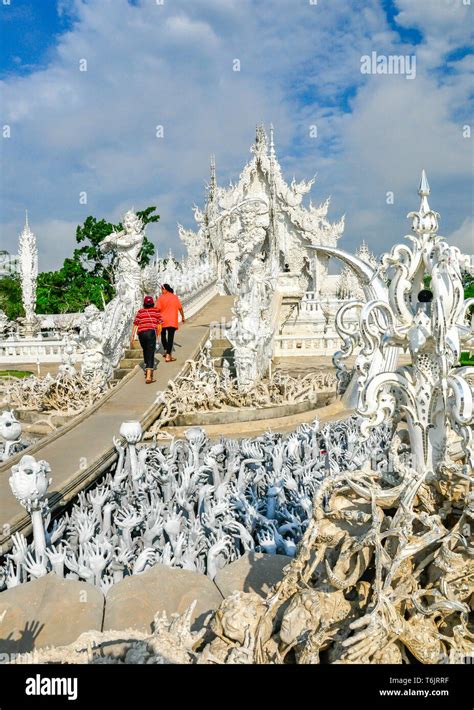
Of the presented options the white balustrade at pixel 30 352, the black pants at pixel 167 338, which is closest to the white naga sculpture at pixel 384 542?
the black pants at pixel 167 338

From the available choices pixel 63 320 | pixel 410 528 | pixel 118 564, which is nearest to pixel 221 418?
pixel 118 564

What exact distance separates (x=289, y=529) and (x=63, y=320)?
1100 inches

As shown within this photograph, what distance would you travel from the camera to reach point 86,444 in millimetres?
5918

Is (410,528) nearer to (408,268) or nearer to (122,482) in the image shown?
(408,268)

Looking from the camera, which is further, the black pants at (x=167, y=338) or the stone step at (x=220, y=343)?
the stone step at (x=220, y=343)

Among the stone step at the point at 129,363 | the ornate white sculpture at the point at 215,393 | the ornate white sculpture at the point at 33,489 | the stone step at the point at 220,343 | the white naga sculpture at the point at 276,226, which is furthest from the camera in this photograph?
the white naga sculpture at the point at 276,226

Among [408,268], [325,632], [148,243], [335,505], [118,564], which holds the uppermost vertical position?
[148,243]

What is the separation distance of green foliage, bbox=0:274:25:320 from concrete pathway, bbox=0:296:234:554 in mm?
28897

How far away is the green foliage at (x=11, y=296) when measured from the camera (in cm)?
3528

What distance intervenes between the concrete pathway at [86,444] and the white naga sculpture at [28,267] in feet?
51.6

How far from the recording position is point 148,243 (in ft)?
135

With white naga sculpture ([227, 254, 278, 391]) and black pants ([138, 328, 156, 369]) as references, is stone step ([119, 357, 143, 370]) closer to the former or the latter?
black pants ([138, 328, 156, 369])

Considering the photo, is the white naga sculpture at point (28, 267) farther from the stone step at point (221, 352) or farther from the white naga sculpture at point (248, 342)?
the white naga sculpture at point (248, 342)

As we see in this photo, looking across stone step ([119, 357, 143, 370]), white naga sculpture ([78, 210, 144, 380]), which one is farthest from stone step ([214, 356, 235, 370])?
white naga sculpture ([78, 210, 144, 380])
